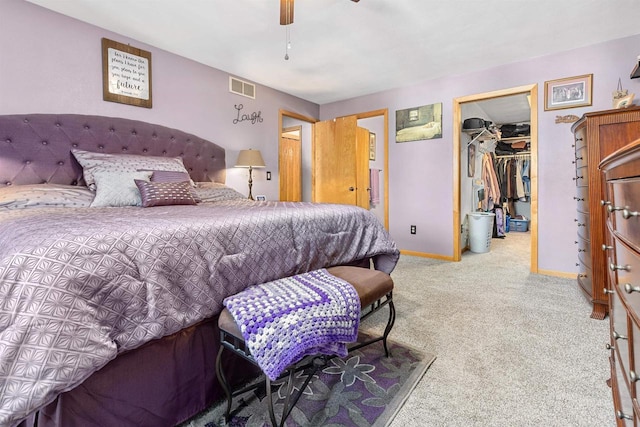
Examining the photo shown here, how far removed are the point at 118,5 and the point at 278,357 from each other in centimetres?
281

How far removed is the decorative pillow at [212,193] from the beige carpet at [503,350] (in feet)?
5.42

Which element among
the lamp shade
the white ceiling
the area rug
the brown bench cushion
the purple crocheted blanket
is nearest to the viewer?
the purple crocheted blanket

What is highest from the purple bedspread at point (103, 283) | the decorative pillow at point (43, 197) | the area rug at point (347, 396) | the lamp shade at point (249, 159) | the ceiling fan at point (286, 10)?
the ceiling fan at point (286, 10)

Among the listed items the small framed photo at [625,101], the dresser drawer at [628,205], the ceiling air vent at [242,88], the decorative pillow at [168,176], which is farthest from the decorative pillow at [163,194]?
the small framed photo at [625,101]

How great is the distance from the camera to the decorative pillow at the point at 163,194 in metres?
2.08

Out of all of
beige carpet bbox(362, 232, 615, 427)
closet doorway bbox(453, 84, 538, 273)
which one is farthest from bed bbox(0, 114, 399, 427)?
closet doorway bbox(453, 84, 538, 273)

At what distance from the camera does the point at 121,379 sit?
1.03 meters

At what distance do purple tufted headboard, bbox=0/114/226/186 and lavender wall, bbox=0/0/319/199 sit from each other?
0.10 meters

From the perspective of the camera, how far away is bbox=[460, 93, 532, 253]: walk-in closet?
179 inches

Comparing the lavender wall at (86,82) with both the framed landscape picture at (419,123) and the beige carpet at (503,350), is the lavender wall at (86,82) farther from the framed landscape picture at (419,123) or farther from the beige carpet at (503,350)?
the beige carpet at (503,350)

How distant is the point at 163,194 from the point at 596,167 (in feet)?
9.79

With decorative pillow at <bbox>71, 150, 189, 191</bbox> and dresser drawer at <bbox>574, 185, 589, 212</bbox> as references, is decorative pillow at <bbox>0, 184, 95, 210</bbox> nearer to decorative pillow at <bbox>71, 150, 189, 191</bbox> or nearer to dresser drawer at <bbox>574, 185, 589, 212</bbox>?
decorative pillow at <bbox>71, 150, 189, 191</bbox>

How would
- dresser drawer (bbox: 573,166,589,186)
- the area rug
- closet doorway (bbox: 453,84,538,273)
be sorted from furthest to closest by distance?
closet doorway (bbox: 453,84,538,273) < dresser drawer (bbox: 573,166,589,186) < the area rug

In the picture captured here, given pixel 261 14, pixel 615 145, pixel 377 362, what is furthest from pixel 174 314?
pixel 615 145
